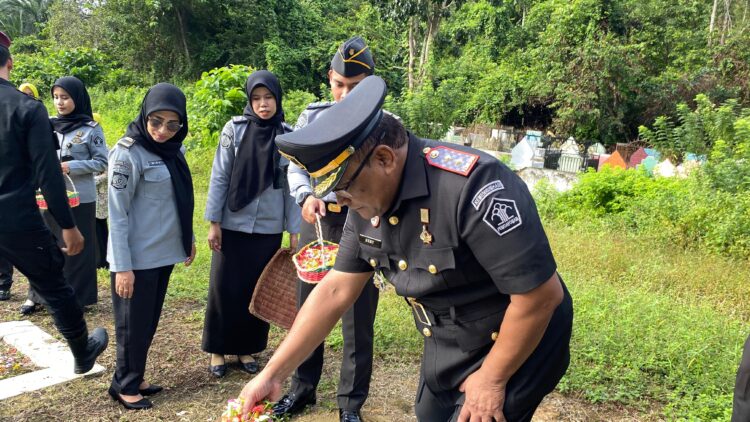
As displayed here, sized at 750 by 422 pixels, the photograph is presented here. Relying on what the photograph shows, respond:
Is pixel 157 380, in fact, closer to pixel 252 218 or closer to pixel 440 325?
pixel 252 218

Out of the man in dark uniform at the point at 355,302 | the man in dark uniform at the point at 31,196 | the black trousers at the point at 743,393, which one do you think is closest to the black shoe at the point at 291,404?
the man in dark uniform at the point at 355,302

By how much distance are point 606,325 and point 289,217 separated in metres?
2.35

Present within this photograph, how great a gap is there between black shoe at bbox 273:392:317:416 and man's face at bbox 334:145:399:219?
1842mm

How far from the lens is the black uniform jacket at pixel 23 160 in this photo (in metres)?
3.04

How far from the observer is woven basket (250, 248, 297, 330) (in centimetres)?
348

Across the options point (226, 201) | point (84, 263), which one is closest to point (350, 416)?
point (226, 201)

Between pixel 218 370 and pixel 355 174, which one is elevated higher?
pixel 355 174

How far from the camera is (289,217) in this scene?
3.69 m

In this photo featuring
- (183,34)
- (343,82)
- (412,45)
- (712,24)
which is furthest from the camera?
(183,34)

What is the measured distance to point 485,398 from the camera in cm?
Result: 162

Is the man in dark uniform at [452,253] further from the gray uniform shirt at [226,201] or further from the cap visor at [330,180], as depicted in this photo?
the gray uniform shirt at [226,201]

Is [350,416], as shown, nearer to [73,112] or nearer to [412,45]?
[73,112]

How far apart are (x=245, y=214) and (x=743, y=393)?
2.73 metres

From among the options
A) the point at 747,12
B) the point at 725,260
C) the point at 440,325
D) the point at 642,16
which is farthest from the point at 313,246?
the point at 747,12
